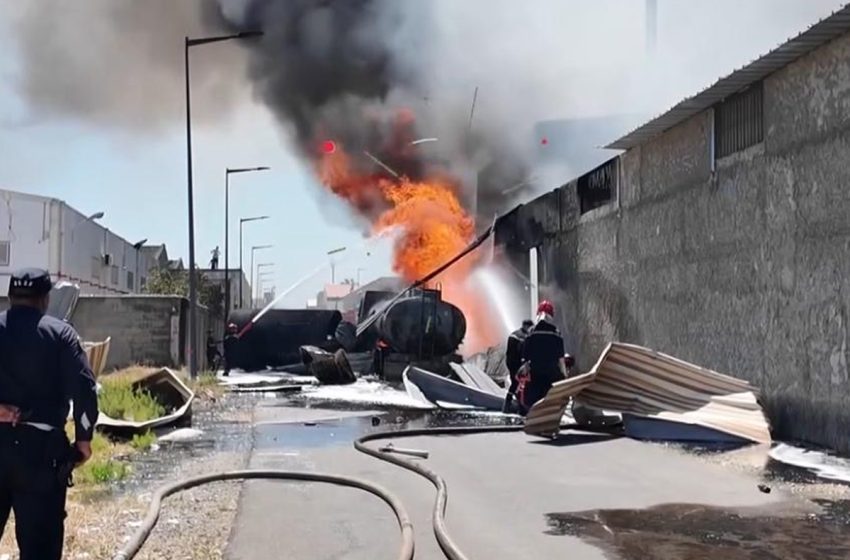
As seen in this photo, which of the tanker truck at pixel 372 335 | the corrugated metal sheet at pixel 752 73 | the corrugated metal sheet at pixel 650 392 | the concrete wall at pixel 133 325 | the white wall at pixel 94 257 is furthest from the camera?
the white wall at pixel 94 257

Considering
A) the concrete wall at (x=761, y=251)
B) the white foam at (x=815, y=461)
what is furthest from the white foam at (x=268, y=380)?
the white foam at (x=815, y=461)

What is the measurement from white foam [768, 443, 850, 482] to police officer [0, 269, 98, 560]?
6.58 metres

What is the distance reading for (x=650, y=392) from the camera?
12039 millimetres

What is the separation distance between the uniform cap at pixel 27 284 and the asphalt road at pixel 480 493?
203cm

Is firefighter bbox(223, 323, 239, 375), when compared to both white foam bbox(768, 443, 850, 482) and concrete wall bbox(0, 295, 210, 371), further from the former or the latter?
white foam bbox(768, 443, 850, 482)

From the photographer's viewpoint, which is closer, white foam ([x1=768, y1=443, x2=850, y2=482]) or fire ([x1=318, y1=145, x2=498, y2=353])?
white foam ([x1=768, y1=443, x2=850, y2=482])

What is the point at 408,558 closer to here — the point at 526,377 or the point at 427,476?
the point at 427,476

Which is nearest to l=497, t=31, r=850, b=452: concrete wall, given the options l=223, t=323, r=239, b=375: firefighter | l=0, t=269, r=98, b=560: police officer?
l=0, t=269, r=98, b=560: police officer

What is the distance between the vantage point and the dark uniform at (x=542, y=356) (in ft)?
42.9

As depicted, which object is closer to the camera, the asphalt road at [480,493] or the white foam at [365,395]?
the asphalt road at [480,493]

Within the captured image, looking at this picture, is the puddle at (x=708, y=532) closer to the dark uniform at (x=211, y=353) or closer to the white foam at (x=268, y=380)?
the white foam at (x=268, y=380)

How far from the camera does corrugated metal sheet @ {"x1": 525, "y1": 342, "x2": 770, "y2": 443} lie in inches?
457

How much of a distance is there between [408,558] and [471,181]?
91.0 ft

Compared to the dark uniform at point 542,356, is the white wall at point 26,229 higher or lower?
higher
